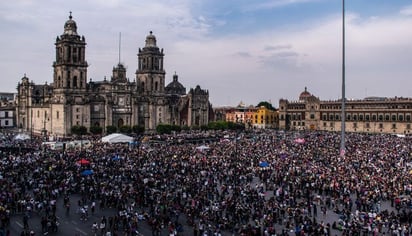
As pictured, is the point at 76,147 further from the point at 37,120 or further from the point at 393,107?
the point at 393,107

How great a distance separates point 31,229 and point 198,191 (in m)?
10.9

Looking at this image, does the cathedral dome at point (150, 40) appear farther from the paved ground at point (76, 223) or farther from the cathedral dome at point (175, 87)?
the paved ground at point (76, 223)

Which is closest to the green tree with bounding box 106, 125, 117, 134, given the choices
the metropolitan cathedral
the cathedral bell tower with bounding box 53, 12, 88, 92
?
the metropolitan cathedral

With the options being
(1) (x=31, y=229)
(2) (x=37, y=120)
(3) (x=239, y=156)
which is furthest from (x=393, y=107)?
(1) (x=31, y=229)

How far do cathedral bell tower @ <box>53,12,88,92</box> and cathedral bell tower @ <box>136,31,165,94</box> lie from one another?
18289mm

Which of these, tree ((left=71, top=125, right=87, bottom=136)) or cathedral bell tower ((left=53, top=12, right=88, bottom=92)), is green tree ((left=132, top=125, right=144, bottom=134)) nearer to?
tree ((left=71, top=125, right=87, bottom=136))

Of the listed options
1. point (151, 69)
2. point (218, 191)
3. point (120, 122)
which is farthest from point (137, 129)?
point (218, 191)

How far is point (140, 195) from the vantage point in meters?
28.4

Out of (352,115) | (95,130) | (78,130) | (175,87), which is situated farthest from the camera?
(175,87)

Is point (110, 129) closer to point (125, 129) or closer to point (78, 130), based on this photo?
point (125, 129)

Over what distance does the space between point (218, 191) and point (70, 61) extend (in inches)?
2177

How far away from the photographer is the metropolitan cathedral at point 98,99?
7881 cm

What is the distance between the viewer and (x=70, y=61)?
78938mm

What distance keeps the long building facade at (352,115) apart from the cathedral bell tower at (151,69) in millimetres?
38194
